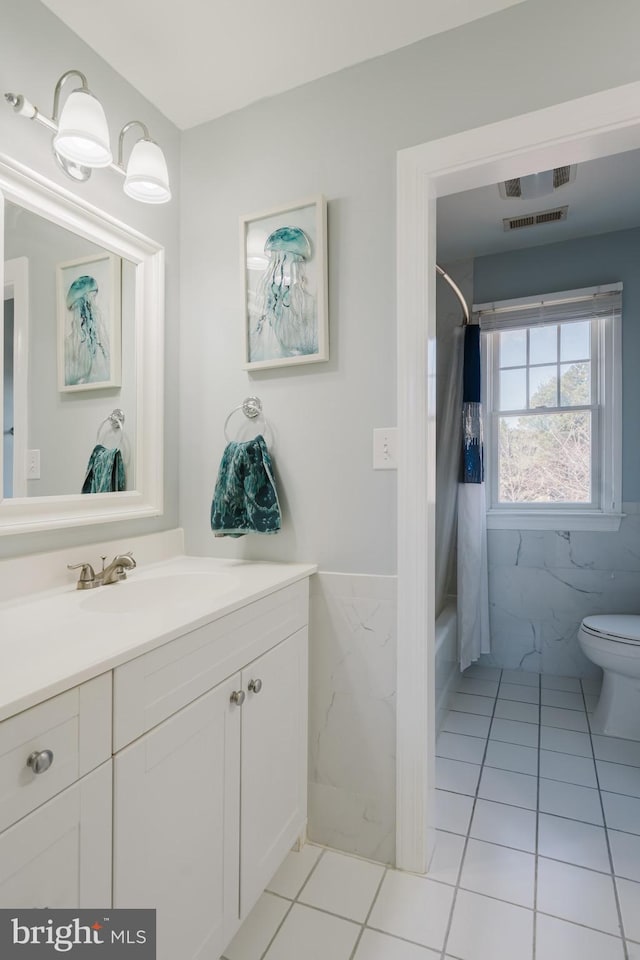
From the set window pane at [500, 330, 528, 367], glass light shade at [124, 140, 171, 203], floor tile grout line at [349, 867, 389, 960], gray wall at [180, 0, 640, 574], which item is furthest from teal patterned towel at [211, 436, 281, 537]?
window pane at [500, 330, 528, 367]

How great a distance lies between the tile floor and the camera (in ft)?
4.10

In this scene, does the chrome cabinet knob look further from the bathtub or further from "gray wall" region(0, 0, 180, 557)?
the bathtub

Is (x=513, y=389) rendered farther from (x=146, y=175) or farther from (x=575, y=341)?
(x=146, y=175)

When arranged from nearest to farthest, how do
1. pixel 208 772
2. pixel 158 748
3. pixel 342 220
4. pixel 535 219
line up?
pixel 158 748, pixel 208 772, pixel 342 220, pixel 535 219

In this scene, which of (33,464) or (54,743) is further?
(33,464)

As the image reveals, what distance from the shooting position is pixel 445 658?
2.47m

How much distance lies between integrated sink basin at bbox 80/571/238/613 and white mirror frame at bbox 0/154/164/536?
22 centimetres

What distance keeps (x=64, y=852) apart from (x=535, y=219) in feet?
10.0

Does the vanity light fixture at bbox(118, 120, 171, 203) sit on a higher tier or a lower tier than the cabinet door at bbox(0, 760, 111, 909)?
higher

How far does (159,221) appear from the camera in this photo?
1758mm

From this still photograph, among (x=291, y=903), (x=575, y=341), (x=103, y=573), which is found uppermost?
(x=575, y=341)

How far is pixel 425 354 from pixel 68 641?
115 centimetres

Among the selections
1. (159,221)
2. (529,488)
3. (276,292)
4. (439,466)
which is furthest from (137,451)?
(529,488)

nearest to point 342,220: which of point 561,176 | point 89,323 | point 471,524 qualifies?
point 89,323
